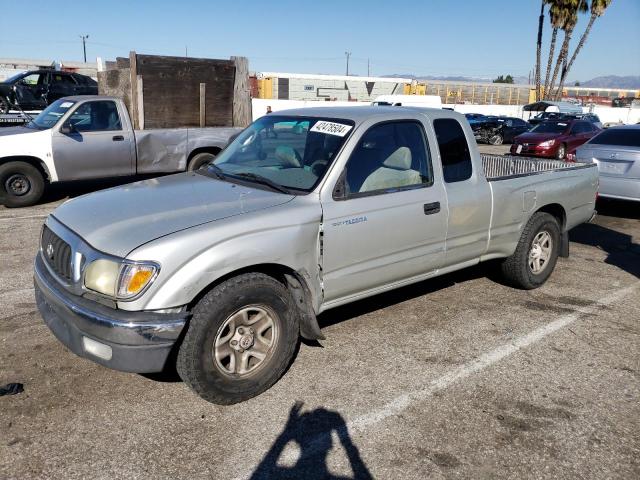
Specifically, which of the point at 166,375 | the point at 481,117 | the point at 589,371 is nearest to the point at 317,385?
the point at 166,375

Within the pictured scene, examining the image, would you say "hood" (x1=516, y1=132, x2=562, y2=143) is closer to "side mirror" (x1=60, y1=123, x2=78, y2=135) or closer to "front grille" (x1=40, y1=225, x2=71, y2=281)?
"side mirror" (x1=60, y1=123, x2=78, y2=135)

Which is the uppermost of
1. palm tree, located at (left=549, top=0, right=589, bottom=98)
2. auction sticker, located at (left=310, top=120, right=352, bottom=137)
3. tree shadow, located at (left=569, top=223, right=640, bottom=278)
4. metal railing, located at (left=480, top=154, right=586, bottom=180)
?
palm tree, located at (left=549, top=0, right=589, bottom=98)

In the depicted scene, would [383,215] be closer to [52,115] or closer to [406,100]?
[52,115]

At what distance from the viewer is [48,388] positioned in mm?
3506

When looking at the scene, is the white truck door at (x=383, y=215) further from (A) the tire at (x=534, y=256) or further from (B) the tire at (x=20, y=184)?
(B) the tire at (x=20, y=184)

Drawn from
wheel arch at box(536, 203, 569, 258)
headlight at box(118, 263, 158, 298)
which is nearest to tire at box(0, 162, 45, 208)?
headlight at box(118, 263, 158, 298)

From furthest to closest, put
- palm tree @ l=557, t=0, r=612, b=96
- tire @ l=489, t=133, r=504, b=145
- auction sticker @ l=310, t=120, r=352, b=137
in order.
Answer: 1. palm tree @ l=557, t=0, r=612, b=96
2. tire @ l=489, t=133, r=504, b=145
3. auction sticker @ l=310, t=120, r=352, b=137

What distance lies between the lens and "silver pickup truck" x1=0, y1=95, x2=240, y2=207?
28.6ft

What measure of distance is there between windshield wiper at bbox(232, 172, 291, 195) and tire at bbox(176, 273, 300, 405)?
680mm

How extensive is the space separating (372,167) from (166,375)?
201 cm

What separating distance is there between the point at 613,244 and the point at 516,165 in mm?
2494

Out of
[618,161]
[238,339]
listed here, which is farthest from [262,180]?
[618,161]

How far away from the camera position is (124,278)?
2955 millimetres

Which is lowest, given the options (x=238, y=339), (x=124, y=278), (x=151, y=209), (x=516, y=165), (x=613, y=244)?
(x=613, y=244)
